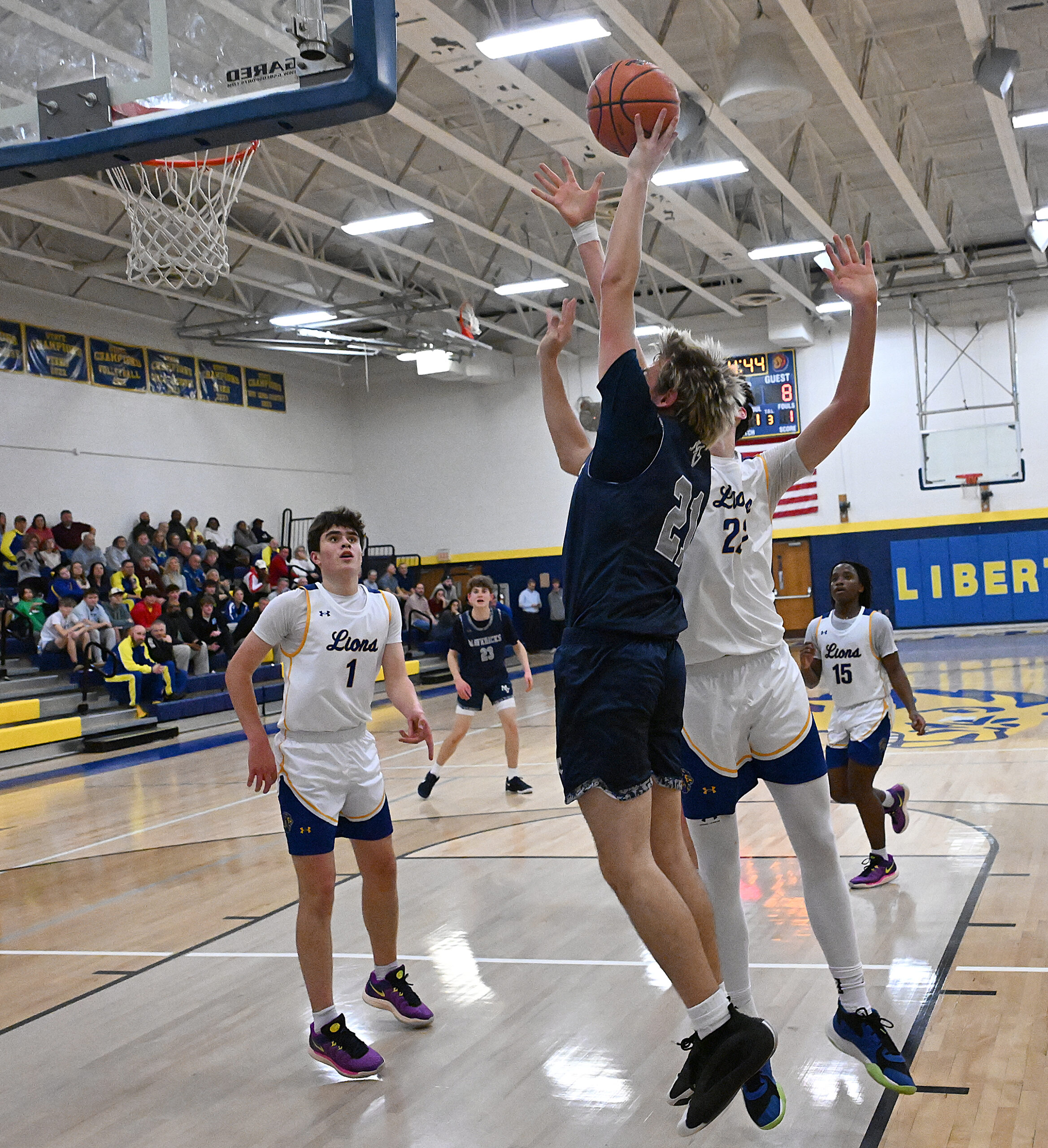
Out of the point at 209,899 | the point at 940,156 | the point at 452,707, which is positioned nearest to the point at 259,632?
the point at 209,899

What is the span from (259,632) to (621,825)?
1787 mm

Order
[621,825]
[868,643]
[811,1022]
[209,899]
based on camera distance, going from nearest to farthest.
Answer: [621,825] < [811,1022] < [868,643] < [209,899]

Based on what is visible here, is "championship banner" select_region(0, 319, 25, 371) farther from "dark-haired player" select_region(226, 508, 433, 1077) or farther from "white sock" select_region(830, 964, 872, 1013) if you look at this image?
"white sock" select_region(830, 964, 872, 1013)

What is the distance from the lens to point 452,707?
51.0ft

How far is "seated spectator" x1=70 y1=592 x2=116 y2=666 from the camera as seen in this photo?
592 inches

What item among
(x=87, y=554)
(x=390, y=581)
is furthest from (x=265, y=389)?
(x=87, y=554)

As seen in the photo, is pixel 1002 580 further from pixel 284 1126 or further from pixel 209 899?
pixel 284 1126

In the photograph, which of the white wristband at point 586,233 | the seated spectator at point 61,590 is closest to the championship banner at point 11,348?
the seated spectator at point 61,590

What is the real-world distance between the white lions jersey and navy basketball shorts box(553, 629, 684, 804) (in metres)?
1.41

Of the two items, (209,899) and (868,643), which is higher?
(868,643)

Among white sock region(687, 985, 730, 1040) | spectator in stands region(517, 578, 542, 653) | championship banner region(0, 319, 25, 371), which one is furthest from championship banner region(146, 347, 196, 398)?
white sock region(687, 985, 730, 1040)

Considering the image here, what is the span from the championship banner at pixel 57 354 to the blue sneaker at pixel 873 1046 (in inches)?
713

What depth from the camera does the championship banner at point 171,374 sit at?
20.8 m

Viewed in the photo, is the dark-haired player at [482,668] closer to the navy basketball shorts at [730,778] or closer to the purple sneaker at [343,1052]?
the purple sneaker at [343,1052]
